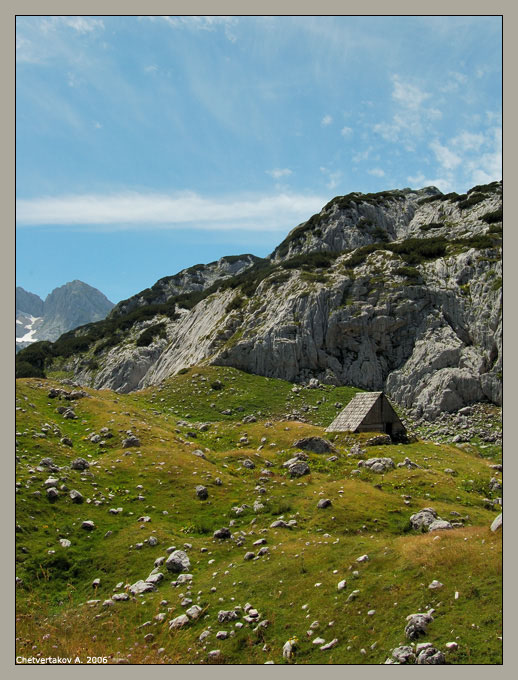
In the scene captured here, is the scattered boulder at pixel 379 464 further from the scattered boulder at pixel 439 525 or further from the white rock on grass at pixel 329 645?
the white rock on grass at pixel 329 645

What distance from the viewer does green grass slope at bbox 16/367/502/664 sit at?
1244 cm

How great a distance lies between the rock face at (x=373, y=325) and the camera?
5822 cm

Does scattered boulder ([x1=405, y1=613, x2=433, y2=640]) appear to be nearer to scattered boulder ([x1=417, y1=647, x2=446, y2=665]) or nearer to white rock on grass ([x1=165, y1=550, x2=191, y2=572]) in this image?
scattered boulder ([x1=417, y1=647, x2=446, y2=665])

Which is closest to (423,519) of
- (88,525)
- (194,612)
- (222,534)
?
(222,534)

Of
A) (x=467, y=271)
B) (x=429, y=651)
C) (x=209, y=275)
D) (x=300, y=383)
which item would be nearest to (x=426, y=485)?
(x=429, y=651)

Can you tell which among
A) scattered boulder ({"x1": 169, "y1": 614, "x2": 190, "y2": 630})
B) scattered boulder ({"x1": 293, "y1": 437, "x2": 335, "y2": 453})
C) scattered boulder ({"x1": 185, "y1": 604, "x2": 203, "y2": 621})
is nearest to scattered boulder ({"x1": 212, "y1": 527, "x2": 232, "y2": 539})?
scattered boulder ({"x1": 185, "y1": 604, "x2": 203, "y2": 621})

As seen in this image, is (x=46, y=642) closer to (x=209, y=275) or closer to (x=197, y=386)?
(x=197, y=386)

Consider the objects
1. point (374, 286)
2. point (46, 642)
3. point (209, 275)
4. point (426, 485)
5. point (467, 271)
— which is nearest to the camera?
point (46, 642)

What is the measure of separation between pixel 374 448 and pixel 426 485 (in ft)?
27.4

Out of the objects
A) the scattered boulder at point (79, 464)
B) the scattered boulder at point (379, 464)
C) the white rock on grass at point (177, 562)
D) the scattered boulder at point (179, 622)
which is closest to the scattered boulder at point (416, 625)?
the scattered boulder at point (179, 622)

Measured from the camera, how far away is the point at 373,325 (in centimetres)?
6662

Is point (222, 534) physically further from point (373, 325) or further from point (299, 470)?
point (373, 325)

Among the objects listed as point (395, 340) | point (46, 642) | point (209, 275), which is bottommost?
point (46, 642)

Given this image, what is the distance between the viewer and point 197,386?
6125 centimetres
